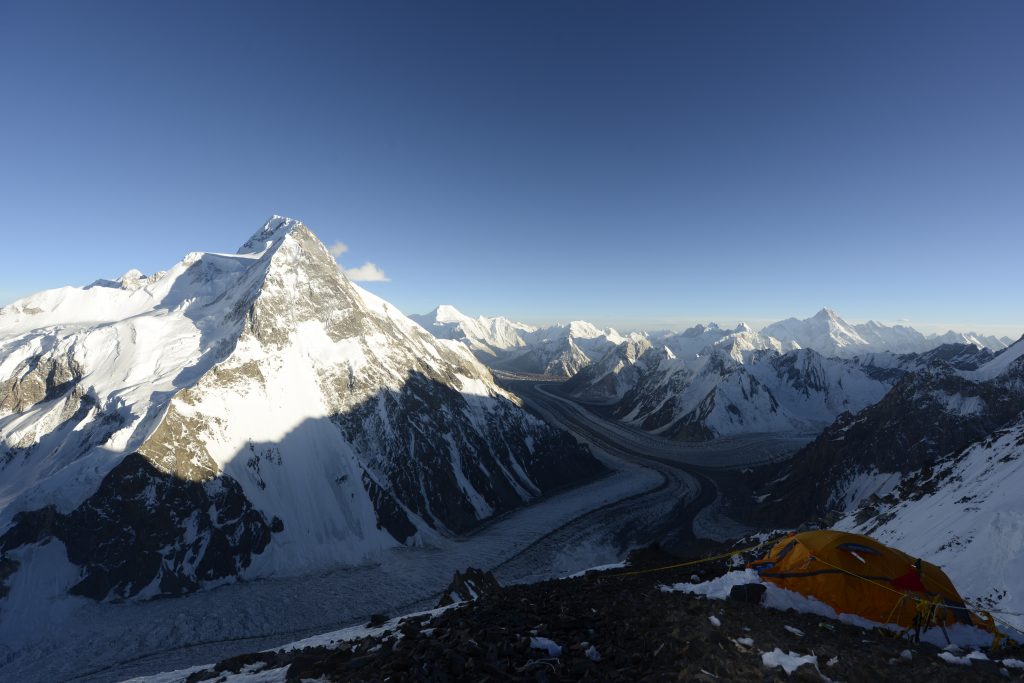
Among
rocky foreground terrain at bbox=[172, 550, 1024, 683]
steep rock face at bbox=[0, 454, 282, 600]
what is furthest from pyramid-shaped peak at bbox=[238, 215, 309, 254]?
rocky foreground terrain at bbox=[172, 550, 1024, 683]

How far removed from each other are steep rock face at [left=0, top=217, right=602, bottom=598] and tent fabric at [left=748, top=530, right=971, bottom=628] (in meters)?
72.4

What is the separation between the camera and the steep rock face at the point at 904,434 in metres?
90.0

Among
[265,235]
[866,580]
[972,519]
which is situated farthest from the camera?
[265,235]

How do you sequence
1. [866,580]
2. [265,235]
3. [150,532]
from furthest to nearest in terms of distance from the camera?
1. [265,235]
2. [150,532]
3. [866,580]

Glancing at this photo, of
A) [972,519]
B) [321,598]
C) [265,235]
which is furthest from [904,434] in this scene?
[265,235]

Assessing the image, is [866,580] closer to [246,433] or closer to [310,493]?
[310,493]

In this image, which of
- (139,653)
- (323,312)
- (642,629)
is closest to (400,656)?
(642,629)

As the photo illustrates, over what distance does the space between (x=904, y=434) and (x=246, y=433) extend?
454ft

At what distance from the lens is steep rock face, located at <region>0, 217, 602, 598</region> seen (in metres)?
60.1

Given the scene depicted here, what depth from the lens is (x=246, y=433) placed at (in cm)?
7625

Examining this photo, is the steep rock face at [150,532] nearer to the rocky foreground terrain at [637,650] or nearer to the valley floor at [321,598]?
the valley floor at [321,598]

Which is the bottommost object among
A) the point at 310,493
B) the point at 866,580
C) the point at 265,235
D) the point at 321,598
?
the point at 321,598

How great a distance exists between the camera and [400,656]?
14.0m

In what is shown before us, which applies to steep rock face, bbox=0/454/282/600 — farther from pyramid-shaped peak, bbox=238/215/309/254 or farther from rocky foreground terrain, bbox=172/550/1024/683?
pyramid-shaped peak, bbox=238/215/309/254
